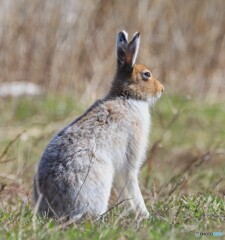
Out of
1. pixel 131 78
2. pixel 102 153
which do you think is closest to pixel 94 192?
pixel 102 153

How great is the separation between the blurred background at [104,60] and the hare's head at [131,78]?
410 centimetres

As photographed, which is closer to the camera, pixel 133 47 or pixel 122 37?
pixel 133 47

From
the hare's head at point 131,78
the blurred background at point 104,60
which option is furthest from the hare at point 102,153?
the blurred background at point 104,60

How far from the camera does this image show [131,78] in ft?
21.2

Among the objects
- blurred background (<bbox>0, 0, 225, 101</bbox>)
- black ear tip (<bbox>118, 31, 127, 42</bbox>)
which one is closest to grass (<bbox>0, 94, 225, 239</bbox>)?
blurred background (<bbox>0, 0, 225, 101</bbox>)

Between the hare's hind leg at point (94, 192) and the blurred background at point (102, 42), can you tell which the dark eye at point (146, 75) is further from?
the blurred background at point (102, 42)

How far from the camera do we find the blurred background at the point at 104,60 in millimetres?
11883

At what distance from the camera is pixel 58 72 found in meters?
13.2

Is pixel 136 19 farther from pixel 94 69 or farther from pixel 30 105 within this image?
pixel 30 105

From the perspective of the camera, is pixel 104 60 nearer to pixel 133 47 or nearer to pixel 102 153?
pixel 133 47

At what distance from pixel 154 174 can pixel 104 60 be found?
5.74 meters

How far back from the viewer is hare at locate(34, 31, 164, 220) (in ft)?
17.5

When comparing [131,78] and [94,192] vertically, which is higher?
[131,78]

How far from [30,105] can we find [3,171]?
10.7ft
